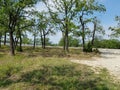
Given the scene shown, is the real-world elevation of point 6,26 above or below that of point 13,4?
below

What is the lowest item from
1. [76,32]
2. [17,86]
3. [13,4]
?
[17,86]

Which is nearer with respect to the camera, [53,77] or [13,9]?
[53,77]

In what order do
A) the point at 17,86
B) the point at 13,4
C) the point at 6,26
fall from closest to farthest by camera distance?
the point at 17,86, the point at 13,4, the point at 6,26

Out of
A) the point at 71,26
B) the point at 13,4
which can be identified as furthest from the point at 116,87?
the point at 71,26

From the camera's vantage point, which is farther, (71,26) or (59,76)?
(71,26)

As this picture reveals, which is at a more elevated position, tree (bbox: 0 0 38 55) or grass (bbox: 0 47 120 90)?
tree (bbox: 0 0 38 55)

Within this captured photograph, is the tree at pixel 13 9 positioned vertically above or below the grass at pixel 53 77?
above

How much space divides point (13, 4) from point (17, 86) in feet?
46.4

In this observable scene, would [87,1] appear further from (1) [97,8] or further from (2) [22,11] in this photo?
(2) [22,11]

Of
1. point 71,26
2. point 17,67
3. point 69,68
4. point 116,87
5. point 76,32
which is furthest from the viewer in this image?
point 76,32

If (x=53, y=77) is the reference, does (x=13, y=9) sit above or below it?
above

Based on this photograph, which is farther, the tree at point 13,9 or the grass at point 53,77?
the tree at point 13,9

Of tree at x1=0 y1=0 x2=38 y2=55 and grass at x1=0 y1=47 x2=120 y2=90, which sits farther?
tree at x1=0 y1=0 x2=38 y2=55

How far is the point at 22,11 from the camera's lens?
31.7m
